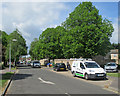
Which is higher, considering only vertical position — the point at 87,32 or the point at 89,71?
the point at 87,32

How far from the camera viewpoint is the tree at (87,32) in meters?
29.9

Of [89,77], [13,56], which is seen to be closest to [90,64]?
[89,77]

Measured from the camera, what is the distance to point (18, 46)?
1766 inches

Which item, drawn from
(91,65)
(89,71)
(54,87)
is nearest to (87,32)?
(91,65)

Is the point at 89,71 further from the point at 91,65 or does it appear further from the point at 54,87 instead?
the point at 54,87

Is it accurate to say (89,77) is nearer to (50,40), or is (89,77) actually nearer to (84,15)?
(84,15)

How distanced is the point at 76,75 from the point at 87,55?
479 inches

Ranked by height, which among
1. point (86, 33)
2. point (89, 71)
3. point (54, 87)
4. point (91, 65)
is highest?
point (86, 33)

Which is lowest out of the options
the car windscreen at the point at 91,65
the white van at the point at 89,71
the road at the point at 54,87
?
the road at the point at 54,87

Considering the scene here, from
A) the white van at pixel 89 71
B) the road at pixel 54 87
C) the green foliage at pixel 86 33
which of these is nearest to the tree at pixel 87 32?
the green foliage at pixel 86 33

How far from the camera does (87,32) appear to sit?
98.2 ft

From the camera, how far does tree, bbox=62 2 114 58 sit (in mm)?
29906

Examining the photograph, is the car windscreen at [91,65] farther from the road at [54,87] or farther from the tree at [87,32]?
the tree at [87,32]

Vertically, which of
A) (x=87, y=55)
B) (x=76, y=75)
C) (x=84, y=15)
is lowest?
(x=76, y=75)
